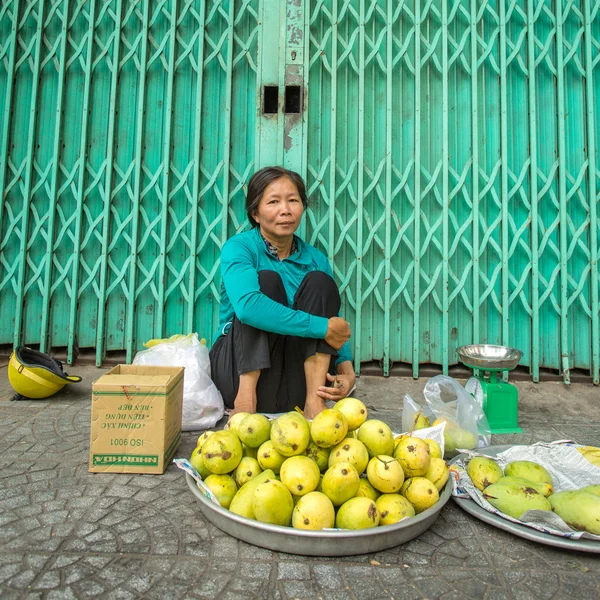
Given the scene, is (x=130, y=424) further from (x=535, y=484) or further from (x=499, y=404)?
(x=499, y=404)

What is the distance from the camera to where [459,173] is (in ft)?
11.8

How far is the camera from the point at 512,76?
3.63 m

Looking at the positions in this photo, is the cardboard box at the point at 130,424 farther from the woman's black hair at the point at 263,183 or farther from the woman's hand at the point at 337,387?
the woman's black hair at the point at 263,183

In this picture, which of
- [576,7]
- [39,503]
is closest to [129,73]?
[39,503]

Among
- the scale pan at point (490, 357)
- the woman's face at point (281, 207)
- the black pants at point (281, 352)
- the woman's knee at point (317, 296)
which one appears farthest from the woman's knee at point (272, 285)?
the scale pan at point (490, 357)

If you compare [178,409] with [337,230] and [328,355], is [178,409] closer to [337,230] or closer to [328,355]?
[328,355]

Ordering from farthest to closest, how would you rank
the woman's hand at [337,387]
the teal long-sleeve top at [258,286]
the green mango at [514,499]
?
the woman's hand at [337,387]
the teal long-sleeve top at [258,286]
the green mango at [514,499]

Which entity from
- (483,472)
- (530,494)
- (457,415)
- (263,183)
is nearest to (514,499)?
(530,494)

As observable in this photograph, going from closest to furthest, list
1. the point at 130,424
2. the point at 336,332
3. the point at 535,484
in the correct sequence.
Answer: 1. the point at 535,484
2. the point at 130,424
3. the point at 336,332

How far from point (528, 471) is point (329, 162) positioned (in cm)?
248

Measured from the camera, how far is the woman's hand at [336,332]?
255cm

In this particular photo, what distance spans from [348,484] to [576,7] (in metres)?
3.97

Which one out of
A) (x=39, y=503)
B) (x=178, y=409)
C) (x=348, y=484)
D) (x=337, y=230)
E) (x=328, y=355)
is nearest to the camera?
(x=348, y=484)

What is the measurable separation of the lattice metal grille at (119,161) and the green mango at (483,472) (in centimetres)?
222
